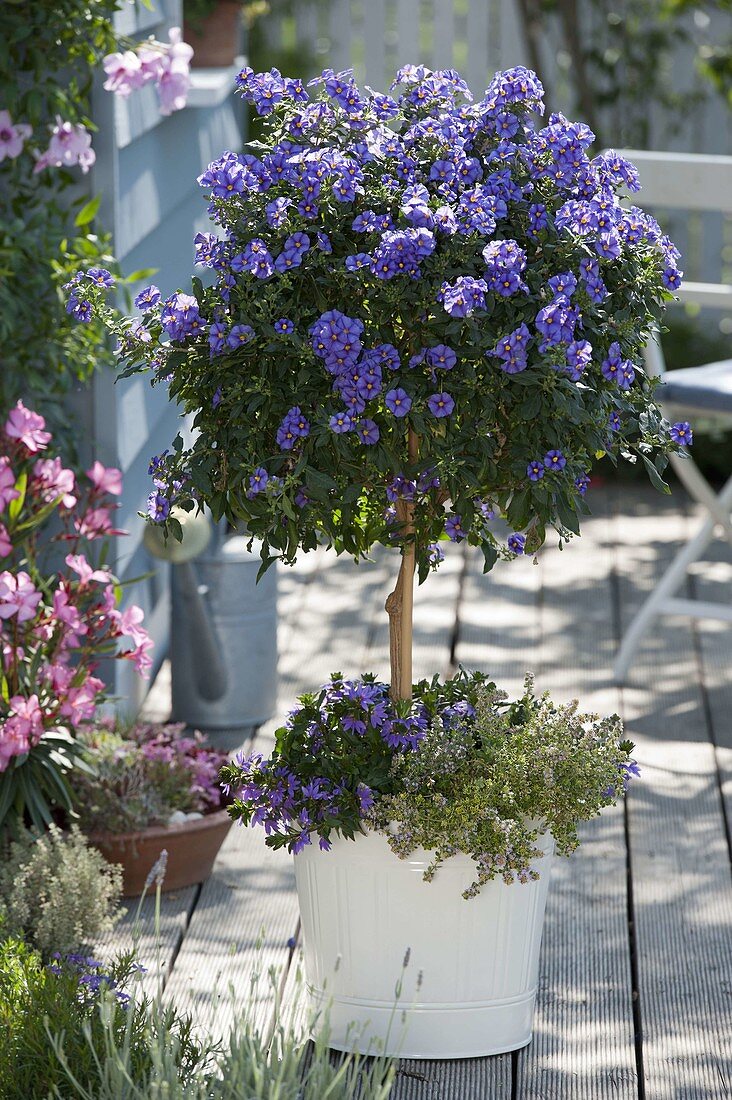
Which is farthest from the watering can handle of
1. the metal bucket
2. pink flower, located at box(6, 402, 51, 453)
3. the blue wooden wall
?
pink flower, located at box(6, 402, 51, 453)

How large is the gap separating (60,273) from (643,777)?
5.25 feet

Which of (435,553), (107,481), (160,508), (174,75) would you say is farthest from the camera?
(174,75)

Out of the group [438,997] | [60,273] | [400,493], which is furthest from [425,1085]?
[60,273]

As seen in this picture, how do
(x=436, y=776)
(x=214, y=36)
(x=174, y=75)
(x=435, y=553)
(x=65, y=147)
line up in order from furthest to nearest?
1. (x=214, y=36)
2. (x=174, y=75)
3. (x=65, y=147)
4. (x=435, y=553)
5. (x=436, y=776)

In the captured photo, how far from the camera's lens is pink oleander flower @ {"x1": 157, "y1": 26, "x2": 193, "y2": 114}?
3.05 meters

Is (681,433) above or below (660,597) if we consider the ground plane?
above

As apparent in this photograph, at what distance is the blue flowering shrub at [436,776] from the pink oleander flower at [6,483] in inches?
23.8

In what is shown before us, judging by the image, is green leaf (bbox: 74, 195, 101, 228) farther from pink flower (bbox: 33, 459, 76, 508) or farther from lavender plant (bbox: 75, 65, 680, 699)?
lavender plant (bbox: 75, 65, 680, 699)

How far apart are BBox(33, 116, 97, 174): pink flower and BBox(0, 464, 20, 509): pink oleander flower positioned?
2.07 feet

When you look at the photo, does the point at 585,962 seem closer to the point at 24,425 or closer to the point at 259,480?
the point at 259,480

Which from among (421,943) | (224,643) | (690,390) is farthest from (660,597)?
(421,943)

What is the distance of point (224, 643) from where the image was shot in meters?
3.58

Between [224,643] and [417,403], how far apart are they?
1643 mm

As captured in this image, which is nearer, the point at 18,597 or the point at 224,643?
the point at 18,597
